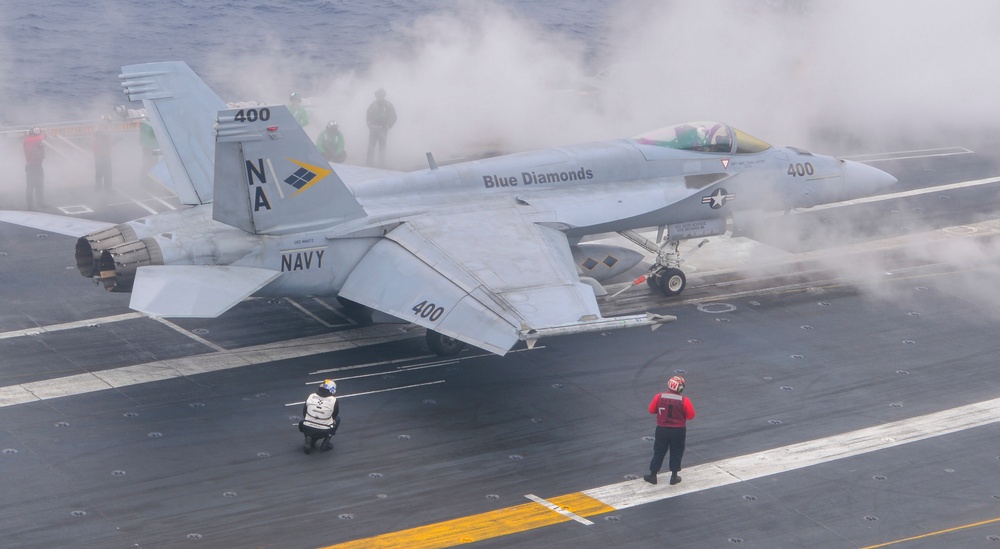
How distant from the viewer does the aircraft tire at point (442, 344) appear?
23.7 metres

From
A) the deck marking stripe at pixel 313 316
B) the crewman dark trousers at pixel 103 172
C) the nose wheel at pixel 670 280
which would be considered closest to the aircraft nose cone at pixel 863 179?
the nose wheel at pixel 670 280

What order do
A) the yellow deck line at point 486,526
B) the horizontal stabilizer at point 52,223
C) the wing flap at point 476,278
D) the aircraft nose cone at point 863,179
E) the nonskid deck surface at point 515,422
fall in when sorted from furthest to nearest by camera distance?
1. the aircraft nose cone at point 863,179
2. the horizontal stabilizer at point 52,223
3. the wing flap at point 476,278
4. the nonskid deck surface at point 515,422
5. the yellow deck line at point 486,526

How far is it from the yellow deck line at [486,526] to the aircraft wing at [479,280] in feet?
9.68

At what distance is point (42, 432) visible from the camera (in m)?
19.9

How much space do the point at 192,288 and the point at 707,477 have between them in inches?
373

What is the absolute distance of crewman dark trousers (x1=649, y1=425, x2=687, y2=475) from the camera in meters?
18.8

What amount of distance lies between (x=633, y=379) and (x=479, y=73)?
81.2 ft

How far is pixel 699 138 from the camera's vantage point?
1088 inches

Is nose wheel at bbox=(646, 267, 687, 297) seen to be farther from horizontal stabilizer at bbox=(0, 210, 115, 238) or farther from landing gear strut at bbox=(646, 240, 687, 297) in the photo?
horizontal stabilizer at bbox=(0, 210, 115, 238)

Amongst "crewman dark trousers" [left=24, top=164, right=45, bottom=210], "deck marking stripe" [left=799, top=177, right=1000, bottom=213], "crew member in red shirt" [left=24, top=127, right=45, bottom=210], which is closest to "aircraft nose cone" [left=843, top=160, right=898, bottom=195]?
"deck marking stripe" [left=799, top=177, right=1000, bottom=213]

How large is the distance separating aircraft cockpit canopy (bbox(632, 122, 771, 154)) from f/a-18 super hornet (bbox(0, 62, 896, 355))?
3 cm

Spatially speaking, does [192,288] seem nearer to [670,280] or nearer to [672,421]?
[672,421]

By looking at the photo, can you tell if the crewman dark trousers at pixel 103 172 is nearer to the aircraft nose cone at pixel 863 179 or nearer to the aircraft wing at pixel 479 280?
the aircraft wing at pixel 479 280

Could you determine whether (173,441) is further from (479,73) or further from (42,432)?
(479,73)
